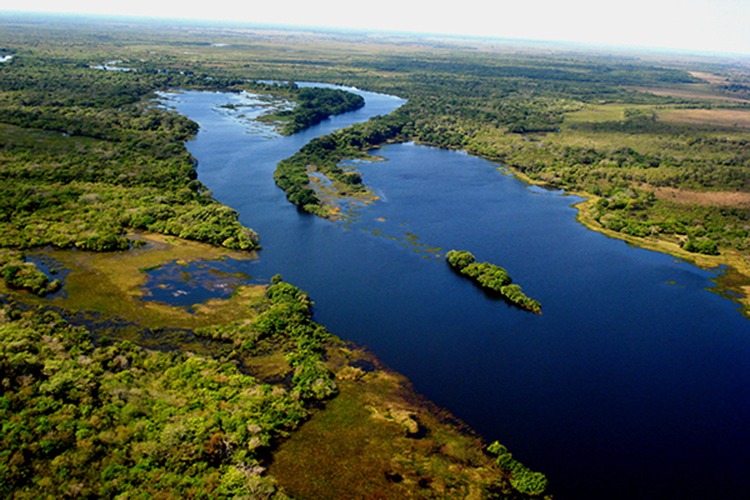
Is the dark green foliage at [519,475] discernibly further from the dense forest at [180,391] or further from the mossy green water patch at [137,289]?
the mossy green water patch at [137,289]

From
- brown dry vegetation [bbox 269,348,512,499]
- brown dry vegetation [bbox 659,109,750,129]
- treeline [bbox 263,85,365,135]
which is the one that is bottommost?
brown dry vegetation [bbox 269,348,512,499]

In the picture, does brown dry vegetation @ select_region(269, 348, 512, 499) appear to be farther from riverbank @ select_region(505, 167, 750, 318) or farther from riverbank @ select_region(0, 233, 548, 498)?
riverbank @ select_region(505, 167, 750, 318)

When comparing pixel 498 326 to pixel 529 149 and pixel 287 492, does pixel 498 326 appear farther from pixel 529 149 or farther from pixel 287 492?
pixel 529 149

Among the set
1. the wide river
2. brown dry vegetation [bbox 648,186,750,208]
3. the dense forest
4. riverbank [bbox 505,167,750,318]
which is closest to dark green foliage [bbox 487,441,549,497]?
the dense forest

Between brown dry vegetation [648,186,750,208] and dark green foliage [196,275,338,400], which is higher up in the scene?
brown dry vegetation [648,186,750,208]

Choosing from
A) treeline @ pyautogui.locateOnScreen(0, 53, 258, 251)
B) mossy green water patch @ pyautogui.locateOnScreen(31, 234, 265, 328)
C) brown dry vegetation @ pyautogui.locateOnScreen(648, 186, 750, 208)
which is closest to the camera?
mossy green water patch @ pyautogui.locateOnScreen(31, 234, 265, 328)

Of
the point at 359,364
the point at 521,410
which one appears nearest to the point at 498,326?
the point at 521,410
